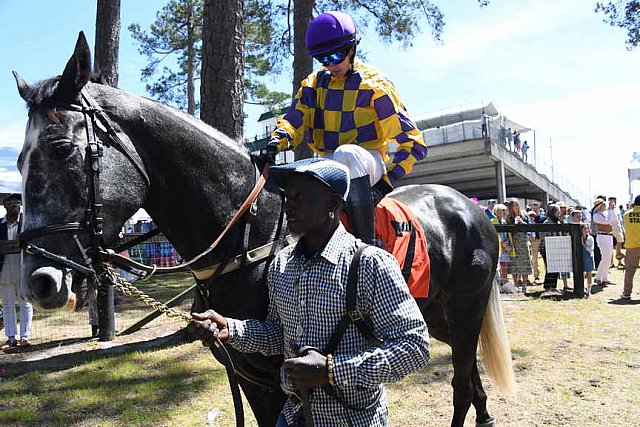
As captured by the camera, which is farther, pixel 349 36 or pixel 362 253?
pixel 349 36

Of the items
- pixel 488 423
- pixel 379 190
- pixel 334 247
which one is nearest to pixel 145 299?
pixel 334 247

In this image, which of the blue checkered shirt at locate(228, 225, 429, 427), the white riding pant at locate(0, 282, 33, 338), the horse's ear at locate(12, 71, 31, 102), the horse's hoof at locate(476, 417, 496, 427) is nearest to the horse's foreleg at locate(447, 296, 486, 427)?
the horse's hoof at locate(476, 417, 496, 427)

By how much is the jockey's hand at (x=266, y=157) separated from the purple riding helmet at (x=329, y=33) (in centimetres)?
55

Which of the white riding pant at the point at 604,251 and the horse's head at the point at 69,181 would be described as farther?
the white riding pant at the point at 604,251

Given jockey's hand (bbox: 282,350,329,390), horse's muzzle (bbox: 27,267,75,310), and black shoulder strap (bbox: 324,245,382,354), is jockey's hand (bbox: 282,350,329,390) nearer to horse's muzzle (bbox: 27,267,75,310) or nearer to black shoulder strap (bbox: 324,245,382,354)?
black shoulder strap (bbox: 324,245,382,354)

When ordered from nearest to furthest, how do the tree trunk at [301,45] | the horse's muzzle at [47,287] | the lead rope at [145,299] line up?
1. the horse's muzzle at [47,287]
2. the lead rope at [145,299]
3. the tree trunk at [301,45]

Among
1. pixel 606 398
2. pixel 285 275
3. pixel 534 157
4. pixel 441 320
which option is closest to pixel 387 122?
pixel 285 275

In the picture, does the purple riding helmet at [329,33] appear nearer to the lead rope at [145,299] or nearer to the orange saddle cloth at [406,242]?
the orange saddle cloth at [406,242]

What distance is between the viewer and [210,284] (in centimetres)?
241

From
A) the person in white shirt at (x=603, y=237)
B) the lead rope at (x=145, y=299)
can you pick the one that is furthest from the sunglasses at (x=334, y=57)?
the person in white shirt at (x=603, y=237)

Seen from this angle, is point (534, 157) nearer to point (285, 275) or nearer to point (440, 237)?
point (440, 237)

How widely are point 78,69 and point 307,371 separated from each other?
158 cm

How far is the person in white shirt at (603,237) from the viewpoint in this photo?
10.8 meters

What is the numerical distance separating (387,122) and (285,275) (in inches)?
50.4
